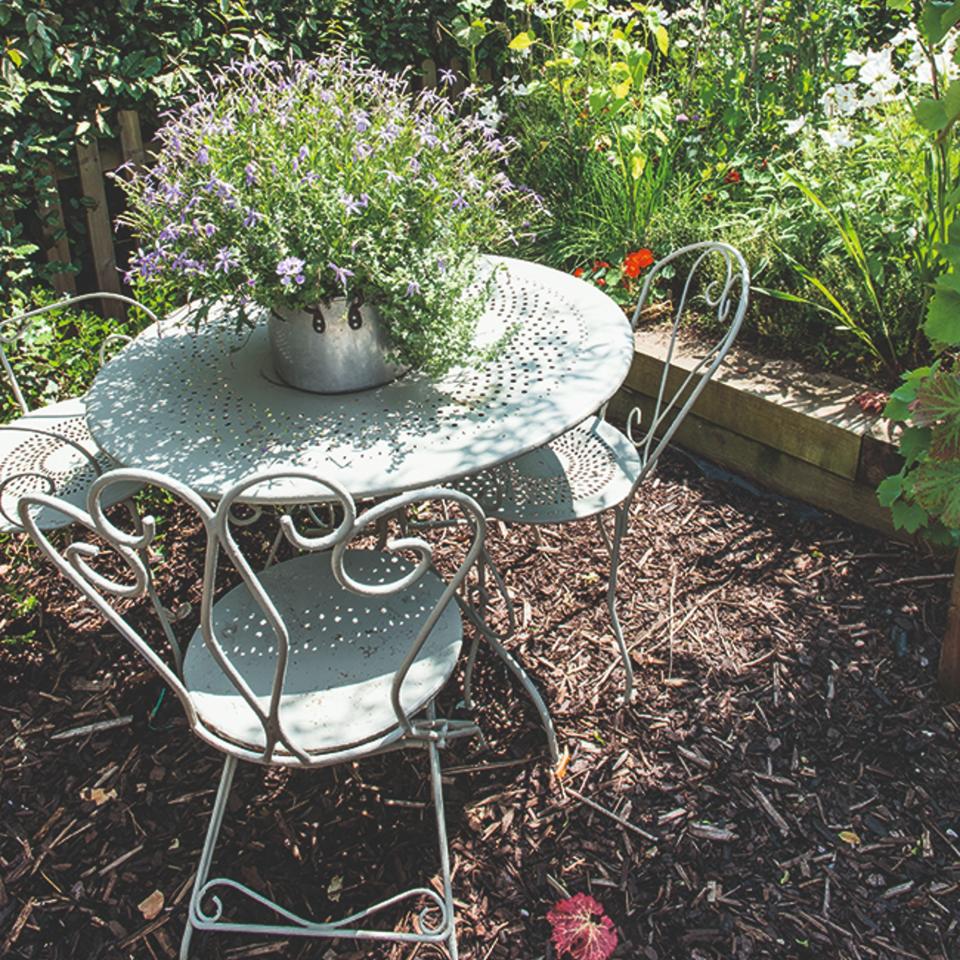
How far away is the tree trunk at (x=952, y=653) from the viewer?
2.29m

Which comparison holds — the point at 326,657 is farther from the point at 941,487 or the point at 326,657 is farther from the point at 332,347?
the point at 941,487

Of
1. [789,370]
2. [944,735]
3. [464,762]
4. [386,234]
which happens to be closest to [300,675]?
[464,762]

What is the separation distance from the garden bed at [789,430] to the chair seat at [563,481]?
2.34 ft

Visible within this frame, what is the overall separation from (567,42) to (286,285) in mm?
3121

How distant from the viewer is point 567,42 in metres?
4.33

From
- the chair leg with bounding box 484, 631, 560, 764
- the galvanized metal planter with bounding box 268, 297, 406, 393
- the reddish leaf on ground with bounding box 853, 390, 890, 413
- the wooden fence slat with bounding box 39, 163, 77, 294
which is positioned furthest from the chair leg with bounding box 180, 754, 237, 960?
the wooden fence slat with bounding box 39, 163, 77, 294

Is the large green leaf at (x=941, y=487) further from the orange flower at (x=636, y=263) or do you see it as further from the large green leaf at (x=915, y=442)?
→ the orange flower at (x=636, y=263)

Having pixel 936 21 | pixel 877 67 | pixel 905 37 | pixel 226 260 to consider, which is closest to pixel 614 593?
pixel 226 260

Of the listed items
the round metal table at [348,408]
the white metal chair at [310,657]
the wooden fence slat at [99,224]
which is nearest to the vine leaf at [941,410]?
the round metal table at [348,408]

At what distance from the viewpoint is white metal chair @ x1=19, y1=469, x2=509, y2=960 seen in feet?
4.78

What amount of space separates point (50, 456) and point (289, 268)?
1.26m

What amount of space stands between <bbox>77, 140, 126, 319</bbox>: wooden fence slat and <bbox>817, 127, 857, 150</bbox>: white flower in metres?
2.67

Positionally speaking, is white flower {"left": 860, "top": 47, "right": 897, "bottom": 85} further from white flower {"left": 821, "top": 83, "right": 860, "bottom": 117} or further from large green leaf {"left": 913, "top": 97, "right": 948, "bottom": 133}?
large green leaf {"left": 913, "top": 97, "right": 948, "bottom": 133}

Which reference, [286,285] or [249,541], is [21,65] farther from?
[286,285]
